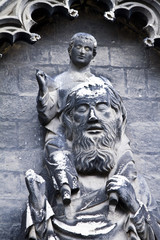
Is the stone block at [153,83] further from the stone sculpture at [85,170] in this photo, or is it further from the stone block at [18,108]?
the stone block at [18,108]

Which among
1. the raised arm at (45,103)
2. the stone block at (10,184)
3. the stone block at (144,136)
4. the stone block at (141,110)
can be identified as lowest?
the stone block at (10,184)

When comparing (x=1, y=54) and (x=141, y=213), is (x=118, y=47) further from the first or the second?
(x=141, y=213)

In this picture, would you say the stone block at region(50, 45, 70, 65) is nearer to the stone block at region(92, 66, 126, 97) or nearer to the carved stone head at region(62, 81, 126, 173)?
the stone block at region(92, 66, 126, 97)

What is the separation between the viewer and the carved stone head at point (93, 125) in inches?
372

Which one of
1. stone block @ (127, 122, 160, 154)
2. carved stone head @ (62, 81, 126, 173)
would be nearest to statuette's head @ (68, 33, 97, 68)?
carved stone head @ (62, 81, 126, 173)

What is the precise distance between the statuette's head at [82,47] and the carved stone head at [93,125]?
23 cm

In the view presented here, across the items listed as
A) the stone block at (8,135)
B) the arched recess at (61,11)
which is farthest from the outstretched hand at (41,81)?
the arched recess at (61,11)

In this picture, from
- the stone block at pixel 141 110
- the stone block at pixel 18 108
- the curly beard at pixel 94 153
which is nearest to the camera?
→ the curly beard at pixel 94 153

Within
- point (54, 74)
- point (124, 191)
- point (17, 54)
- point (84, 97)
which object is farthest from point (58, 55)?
point (124, 191)

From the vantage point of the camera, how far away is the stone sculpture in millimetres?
9078

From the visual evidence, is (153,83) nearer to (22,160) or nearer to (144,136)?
(144,136)

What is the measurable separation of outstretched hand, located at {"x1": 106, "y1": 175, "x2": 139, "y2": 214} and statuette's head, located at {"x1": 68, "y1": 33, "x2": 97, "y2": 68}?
1.04m

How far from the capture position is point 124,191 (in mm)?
9117

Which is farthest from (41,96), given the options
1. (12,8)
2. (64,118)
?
(12,8)
